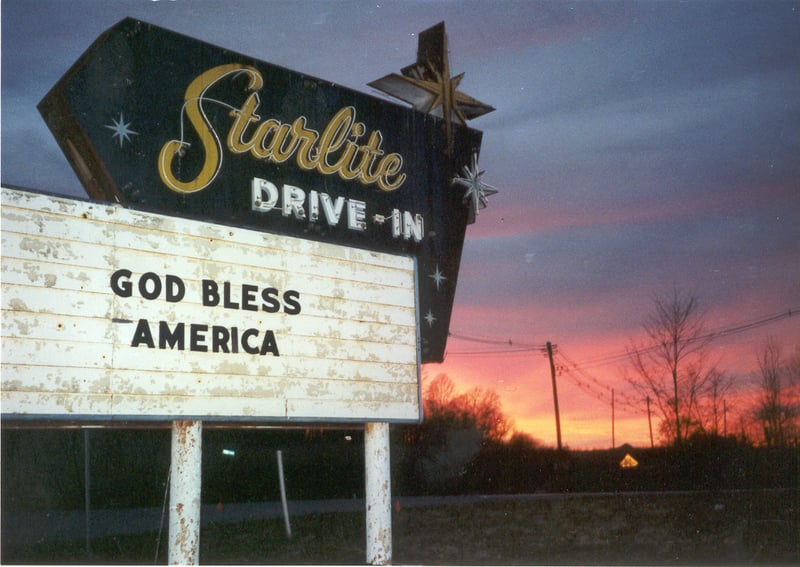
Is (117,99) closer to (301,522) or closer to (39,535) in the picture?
(301,522)

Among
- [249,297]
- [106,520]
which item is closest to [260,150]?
[249,297]

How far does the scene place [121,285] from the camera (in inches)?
282

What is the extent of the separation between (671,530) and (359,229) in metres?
11.9

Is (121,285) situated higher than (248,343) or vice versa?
(121,285)

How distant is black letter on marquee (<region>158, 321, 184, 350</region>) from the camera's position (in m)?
7.37

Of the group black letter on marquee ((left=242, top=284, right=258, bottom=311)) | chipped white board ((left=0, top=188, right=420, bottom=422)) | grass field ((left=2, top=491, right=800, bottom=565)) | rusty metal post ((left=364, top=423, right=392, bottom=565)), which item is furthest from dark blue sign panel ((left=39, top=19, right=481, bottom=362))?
grass field ((left=2, top=491, right=800, bottom=565))

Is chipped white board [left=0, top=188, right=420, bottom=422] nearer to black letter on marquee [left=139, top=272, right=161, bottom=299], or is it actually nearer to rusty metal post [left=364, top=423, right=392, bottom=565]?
black letter on marquee [left=139, top=272, right=161, bottom=299]

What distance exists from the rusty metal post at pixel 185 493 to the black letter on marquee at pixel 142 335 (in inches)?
32.6

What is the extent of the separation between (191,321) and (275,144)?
10.7 feet

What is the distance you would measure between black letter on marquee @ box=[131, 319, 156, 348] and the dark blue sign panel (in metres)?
1.12

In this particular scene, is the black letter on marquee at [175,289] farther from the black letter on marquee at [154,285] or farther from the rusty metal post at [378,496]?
the rusty metal post at [378,496]

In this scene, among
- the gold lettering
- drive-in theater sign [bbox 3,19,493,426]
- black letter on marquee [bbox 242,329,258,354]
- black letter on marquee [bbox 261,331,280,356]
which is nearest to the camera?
drive-in theater sign [bbox 3,19,493,426]

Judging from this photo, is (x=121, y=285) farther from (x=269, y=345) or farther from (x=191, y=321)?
(x=269, y=345)

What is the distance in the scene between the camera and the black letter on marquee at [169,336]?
24.2 feet
